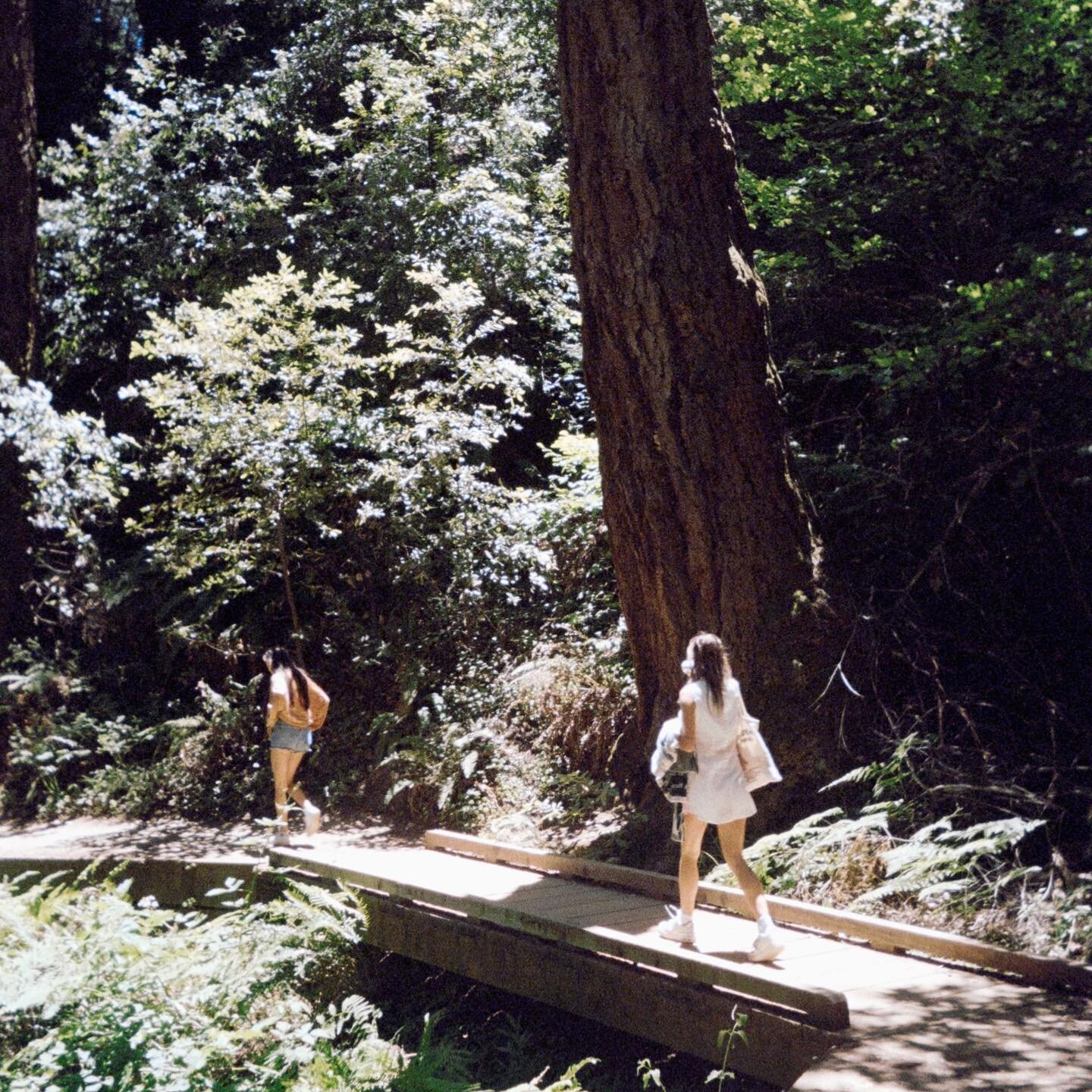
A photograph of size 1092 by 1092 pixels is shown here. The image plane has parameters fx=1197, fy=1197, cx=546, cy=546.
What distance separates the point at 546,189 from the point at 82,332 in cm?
747

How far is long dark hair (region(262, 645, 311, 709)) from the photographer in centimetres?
1143

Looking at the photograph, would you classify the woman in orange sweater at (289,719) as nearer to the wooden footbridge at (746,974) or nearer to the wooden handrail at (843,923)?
the wooden footbridge at (746,974)

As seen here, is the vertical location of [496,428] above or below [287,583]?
above

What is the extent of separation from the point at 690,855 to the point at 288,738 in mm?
5489

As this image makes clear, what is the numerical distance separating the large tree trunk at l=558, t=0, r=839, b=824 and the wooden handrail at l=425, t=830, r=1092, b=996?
3.73 feet

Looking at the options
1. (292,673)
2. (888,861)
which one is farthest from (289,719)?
(888,861)

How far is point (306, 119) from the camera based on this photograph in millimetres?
19047

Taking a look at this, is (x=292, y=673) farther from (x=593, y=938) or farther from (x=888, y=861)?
(x=888, y=861)

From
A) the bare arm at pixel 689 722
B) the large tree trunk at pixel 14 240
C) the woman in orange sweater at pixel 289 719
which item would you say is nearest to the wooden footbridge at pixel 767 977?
the bare arm at pixel 689 722

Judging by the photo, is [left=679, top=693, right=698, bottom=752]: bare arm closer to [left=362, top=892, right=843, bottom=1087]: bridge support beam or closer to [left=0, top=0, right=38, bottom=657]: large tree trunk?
[left=362, top=892, right=843, bottom=1087]: bridge support beam

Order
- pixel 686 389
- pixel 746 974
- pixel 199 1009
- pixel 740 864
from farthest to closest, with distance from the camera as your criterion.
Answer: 1. pixel 686 389
2. pixel 199 1009
3. pixel 740 864
4. pixel 746 974

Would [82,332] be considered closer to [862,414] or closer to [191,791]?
[191,791]

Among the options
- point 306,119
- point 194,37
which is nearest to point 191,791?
point 306,119

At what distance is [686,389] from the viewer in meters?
9.49
